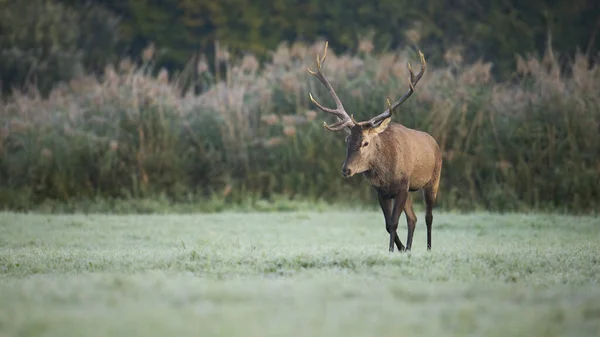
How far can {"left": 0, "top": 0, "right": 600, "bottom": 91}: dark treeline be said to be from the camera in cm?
3195

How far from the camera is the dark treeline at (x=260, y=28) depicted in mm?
31953

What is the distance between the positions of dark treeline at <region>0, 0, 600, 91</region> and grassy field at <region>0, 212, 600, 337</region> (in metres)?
17.3

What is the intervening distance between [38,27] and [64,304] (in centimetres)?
2802

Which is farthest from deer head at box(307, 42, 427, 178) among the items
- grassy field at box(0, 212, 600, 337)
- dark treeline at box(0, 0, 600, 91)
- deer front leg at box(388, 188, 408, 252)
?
dark treeline at box(0, 0, 600, 91)

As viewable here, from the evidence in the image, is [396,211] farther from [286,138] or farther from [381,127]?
[286,138]

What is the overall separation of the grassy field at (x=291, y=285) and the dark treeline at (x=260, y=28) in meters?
17.3

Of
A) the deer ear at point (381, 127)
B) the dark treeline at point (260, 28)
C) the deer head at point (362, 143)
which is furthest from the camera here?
the dark treeline at point (260, 28)

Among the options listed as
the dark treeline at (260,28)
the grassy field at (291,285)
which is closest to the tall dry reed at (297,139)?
the grassy field at (291,285)

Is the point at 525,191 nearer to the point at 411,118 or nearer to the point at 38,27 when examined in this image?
the point at 411,118

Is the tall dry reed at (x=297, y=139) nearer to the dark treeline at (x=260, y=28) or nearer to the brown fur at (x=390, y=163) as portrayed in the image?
the brown fur at (x=390, y=163)

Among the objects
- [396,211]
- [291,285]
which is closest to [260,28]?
[396,211]

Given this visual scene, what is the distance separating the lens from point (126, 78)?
2125cm

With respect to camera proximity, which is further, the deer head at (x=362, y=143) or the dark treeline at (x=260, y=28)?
the dark treeline at (x=260, y=28)

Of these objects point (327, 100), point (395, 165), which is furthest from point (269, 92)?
point (395, 165)
